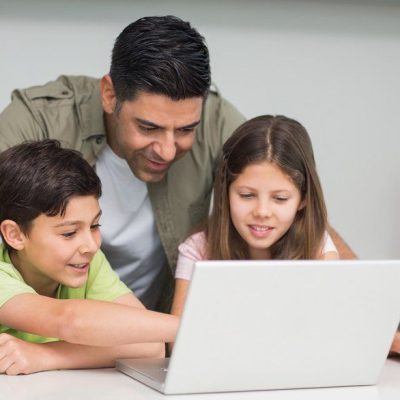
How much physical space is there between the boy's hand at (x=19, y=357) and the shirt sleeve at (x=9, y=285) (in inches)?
3.0

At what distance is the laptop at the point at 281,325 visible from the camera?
108 centimetres

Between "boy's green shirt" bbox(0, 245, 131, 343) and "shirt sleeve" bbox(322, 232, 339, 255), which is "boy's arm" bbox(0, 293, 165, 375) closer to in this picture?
"boy's green shirt" bbox(0, 245, 131, 343)

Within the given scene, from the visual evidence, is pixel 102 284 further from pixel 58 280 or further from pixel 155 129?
pixel 155 129

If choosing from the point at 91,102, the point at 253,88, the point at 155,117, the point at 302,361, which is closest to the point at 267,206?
the point at 155,117

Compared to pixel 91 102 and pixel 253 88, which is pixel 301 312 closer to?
pixel 91 102

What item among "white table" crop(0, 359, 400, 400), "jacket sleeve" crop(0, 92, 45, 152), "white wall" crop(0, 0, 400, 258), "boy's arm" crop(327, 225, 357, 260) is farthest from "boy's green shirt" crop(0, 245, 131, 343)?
"white wall" crop(0, 0, 400, 258)

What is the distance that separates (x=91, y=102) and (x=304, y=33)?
83 cm

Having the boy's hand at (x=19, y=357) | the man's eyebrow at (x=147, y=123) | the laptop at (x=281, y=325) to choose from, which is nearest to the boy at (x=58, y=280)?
the boy's hand at (x=19, y=357)

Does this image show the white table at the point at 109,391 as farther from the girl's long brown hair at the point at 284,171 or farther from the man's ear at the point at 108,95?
the man's ear at the point at 108,95

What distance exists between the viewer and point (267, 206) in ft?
5.67

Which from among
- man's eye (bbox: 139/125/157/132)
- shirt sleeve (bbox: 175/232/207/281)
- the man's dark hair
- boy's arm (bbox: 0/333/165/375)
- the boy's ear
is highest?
the man's dark hair

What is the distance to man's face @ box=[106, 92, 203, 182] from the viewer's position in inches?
68.1

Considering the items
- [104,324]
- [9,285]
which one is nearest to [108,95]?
[9,285]

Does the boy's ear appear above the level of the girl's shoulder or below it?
above
